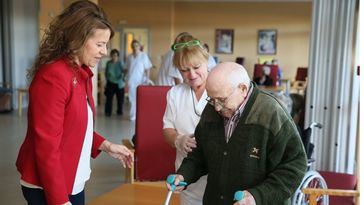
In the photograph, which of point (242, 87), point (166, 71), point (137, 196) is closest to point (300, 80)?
point (166, 71)

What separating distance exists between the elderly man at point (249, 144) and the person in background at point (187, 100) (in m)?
0.30

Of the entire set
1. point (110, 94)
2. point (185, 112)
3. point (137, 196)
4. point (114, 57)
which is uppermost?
point (114, 57)

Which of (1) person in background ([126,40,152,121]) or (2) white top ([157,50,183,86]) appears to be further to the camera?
(1) person in background ([126,40,152,121])

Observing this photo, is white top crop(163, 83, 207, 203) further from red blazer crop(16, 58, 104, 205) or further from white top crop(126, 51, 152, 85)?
white top crop(126, 51, 152, 85)

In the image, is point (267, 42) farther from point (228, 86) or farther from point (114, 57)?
point (228, 86)

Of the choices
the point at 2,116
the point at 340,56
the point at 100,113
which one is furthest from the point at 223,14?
the point at 340,56

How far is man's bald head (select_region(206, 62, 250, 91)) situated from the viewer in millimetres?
1334

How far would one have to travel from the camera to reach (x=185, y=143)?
169 centimetres

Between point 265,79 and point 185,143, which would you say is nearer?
point 185,143

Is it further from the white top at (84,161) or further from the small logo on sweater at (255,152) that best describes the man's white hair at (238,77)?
the white top at (84,161)

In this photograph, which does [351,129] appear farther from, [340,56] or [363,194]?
[363,194]

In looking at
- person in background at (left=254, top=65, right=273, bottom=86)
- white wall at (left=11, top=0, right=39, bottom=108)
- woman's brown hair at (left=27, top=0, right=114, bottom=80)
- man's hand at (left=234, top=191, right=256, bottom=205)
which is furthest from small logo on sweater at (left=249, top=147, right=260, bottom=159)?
white wall at (left=11, top=0, right=39, bottom=108)

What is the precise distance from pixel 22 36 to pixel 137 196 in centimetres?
742

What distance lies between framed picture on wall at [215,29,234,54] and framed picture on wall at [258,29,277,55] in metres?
0.82
